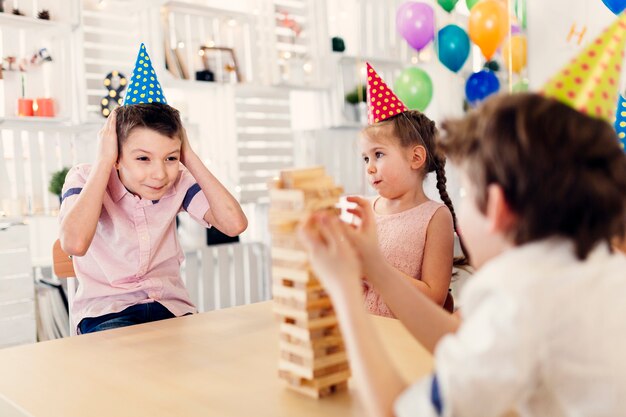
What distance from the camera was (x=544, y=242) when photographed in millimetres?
620

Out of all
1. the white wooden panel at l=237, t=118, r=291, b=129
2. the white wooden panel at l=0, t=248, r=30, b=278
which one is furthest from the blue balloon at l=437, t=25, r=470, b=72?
the white wooden panel at l=0, t=248, r=30, b=278

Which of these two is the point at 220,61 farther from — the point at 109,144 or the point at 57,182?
the point at 109,144

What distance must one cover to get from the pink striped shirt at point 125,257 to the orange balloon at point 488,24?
2544 millimetres

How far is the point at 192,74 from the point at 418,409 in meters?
3.49

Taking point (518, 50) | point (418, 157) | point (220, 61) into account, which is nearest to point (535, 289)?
point (418, 157)

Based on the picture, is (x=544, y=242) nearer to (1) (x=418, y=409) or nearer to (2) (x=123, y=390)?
(1) (x=418, y=409)

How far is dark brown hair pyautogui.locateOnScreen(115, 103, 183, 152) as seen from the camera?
1593mm

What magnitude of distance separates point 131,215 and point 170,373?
29.8 inches

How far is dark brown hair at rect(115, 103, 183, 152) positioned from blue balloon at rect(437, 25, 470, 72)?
2604 mm

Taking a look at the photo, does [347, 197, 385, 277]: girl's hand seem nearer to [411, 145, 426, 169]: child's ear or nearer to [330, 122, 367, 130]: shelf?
[411, 145, 426, 169]: child's ear

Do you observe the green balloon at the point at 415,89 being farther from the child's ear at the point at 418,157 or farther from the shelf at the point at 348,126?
the child's ear at the point at 418,157

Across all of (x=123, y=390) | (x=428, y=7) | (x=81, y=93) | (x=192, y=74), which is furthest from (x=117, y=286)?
(x=428, y=7)

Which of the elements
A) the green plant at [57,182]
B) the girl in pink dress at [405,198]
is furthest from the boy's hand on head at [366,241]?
the green plant at [57,182]

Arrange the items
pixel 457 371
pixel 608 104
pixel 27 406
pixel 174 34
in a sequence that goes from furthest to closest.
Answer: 1. pixel 174 34
2. pixel 27 406
3. pixel 608 104
4. pixel 457 371
